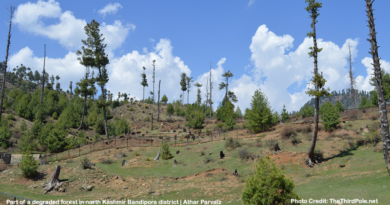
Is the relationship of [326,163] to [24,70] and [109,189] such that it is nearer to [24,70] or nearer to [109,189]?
[109,189]

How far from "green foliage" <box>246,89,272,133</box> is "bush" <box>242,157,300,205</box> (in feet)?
107

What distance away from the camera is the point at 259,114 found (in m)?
41.0

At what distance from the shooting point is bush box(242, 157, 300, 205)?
8.22m

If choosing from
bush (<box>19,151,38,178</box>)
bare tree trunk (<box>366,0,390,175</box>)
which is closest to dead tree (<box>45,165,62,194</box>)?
bush (<box>19,151,38,178</box>)

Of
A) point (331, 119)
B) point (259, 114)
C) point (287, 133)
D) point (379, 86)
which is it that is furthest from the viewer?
point (259, 114)

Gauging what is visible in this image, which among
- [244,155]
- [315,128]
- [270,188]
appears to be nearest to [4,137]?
[244,155]

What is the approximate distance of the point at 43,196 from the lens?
1880 centimetres

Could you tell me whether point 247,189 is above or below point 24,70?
below

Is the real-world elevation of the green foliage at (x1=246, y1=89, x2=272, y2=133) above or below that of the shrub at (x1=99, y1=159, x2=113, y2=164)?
above

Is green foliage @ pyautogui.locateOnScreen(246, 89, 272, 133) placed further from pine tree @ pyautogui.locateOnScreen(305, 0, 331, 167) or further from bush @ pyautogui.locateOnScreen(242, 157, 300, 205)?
bush @ pyautogui.locateOnScreen(242, 157, 300, 205)

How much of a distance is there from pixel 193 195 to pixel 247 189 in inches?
406

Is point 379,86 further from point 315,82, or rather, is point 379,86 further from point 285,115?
point 285,115

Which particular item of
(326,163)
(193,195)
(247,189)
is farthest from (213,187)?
(247,189)

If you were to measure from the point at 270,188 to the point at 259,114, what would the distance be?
33756 millimetres
